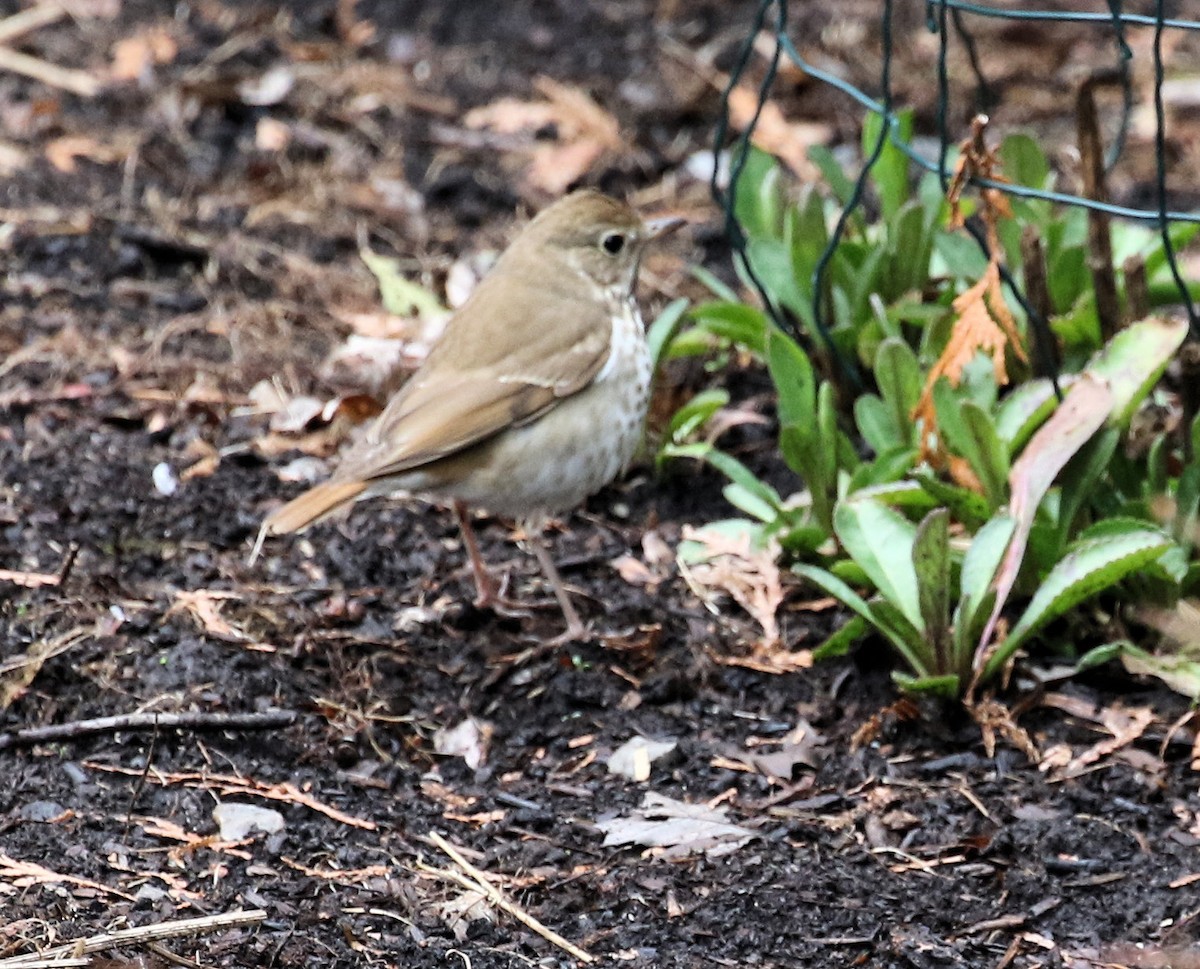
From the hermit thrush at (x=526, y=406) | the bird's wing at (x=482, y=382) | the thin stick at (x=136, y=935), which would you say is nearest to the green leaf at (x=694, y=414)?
the hermit thrush at (x=526, y=406)

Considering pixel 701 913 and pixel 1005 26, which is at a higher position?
pixel 1005 26

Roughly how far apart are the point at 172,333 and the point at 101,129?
1.63 metres

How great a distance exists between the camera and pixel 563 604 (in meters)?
4.14

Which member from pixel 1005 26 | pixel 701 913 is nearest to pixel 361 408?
pixel 701 913

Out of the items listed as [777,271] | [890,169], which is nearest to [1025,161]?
[890,169]

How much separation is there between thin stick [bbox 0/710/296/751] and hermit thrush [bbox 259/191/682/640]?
52 cm

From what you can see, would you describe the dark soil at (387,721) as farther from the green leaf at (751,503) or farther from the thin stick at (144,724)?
the green leaf at (751,503)

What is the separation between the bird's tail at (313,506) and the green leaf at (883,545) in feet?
3.63

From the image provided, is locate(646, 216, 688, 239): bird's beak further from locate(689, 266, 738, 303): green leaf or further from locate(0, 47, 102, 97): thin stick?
locate(0, 47, 102, 97): thin stick

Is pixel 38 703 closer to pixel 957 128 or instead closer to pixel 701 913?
pixel 701 913

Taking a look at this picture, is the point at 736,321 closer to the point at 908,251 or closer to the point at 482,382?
the point at 908,251

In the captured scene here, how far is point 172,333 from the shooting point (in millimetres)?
5219

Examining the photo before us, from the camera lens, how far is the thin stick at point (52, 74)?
6730 mm

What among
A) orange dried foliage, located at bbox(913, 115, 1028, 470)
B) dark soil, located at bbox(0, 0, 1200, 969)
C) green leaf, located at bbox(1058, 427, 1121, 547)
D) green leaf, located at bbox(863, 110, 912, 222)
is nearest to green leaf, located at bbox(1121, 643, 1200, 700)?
dark soil, located at bbox(0, 0, 1200, 969)
